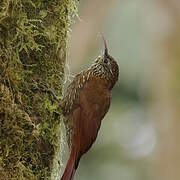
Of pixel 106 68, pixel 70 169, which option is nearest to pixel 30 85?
pixel 70 169

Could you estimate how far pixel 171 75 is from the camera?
5.59 m

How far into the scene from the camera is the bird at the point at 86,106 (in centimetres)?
337

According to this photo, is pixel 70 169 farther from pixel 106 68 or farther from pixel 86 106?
pixel 106 68

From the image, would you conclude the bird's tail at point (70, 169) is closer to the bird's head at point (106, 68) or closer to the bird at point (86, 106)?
the bird at point (86, 106)

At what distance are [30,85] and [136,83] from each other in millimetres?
5721

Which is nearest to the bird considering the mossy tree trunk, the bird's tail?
the bird's tail

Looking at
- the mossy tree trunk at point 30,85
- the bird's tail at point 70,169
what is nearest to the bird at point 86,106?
the bird's tail at point 70,169

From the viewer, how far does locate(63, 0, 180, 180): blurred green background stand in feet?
18.1

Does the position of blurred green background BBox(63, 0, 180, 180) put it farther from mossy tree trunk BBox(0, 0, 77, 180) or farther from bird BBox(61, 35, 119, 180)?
mossy tree trunk BBox(0, 0, 77, 180)

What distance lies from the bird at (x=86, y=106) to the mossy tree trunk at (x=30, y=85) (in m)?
0.18

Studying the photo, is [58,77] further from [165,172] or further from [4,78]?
[165,172]

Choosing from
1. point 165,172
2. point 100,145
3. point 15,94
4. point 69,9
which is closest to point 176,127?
point 165,172

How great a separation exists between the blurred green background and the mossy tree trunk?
383 millimetres

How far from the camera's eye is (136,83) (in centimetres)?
870
